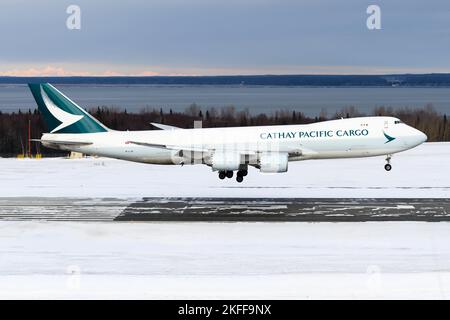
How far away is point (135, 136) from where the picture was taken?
197 feet

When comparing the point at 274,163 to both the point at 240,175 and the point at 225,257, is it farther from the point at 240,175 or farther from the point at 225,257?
the point at 225,257

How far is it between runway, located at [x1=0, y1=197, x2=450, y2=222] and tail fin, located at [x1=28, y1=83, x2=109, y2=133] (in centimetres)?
1030

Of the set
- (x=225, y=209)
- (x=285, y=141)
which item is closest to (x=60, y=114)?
(x=285, y=141)

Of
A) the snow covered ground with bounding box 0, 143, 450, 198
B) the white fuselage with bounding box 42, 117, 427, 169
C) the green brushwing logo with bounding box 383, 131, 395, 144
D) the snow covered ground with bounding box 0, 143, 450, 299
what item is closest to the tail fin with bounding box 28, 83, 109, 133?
the white fuselage with bounding box 42, 117, 427, 169

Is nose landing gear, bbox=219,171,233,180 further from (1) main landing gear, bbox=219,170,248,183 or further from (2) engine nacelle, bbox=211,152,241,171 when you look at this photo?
(2) engine nacelle, bbox=211,152,241,171

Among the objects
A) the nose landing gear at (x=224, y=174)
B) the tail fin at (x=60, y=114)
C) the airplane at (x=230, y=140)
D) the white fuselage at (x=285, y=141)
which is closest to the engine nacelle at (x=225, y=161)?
the airplane at (x=230, y=140)

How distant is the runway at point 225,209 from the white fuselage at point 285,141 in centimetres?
721

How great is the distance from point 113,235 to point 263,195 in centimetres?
1543

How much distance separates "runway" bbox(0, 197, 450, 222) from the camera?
144ft

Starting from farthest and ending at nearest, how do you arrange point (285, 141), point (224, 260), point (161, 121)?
point (161, 121), point (285, 141), point (224, 260)

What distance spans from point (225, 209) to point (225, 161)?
28.7 feet

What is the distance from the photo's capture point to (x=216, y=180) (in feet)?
200

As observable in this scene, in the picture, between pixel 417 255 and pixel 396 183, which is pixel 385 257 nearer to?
pixel 417 255
